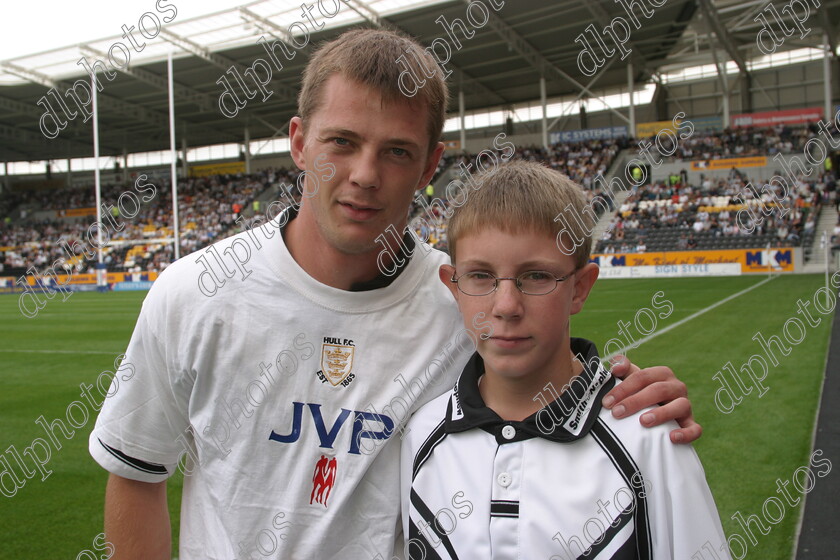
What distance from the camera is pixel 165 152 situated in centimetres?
4816

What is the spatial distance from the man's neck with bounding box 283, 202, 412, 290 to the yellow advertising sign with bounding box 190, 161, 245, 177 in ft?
144

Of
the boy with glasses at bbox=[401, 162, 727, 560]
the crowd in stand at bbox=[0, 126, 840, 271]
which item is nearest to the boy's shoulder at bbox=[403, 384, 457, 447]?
the boy with glasses at bbox=[401, 162, 727, 560]

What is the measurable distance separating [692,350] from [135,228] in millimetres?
37096

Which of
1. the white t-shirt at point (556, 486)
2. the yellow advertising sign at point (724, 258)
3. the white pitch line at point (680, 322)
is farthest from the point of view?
the yellow advertising sign at point (724, 258)

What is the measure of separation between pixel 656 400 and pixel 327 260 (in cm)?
92

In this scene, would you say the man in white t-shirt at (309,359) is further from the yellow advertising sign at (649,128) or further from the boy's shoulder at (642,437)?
the yellow advertising sign at (649,128)

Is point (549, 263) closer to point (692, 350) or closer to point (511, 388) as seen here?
point (511, 388)

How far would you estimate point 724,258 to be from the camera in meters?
23.1

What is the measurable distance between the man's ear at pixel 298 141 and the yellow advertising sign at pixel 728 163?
103 feet

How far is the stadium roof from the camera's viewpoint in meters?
25.7

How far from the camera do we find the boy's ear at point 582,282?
170 centimetres

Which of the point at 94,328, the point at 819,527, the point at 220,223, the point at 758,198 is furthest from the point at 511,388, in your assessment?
the point at 220,223

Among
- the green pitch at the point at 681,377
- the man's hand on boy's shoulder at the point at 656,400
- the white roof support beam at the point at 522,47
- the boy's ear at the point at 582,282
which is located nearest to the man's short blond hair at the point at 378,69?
the boy's ear at the point at 582,282

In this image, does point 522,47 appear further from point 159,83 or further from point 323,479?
point 323,479
